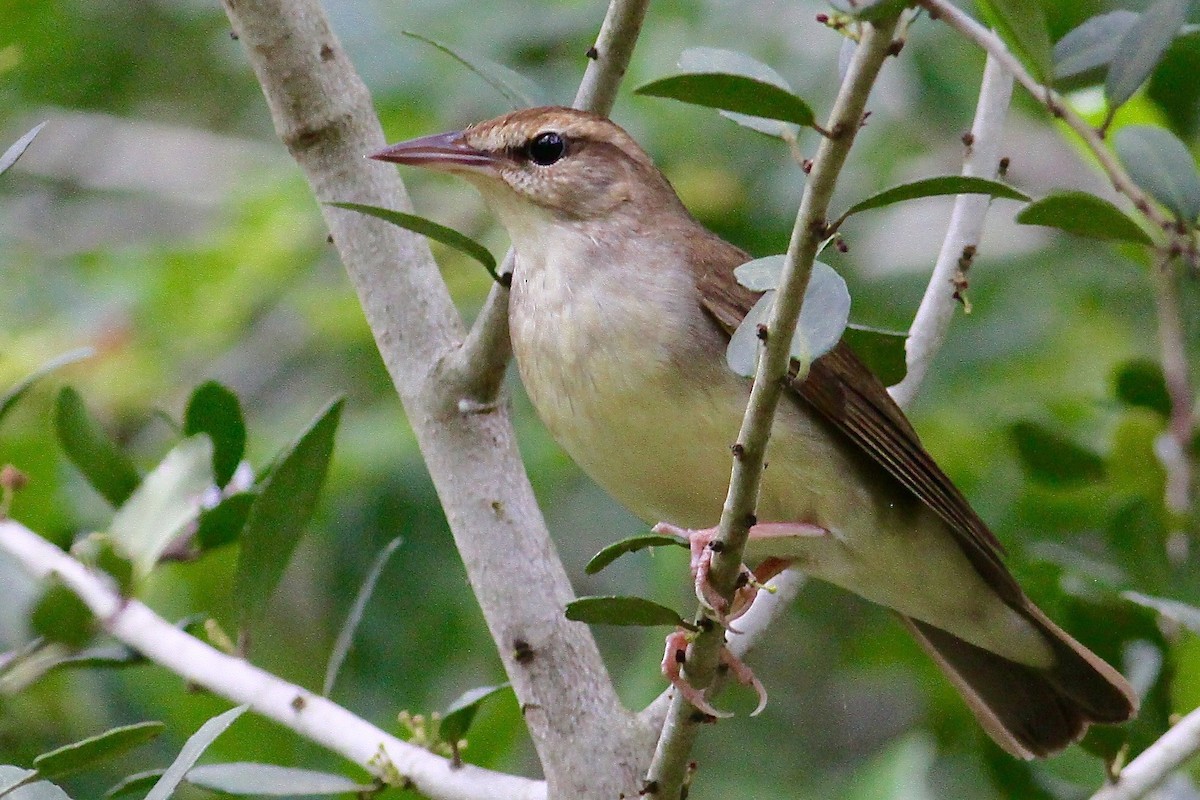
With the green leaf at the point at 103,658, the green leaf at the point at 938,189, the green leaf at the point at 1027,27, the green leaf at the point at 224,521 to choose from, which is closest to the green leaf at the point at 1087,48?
the green leaf at the point at 1027,27

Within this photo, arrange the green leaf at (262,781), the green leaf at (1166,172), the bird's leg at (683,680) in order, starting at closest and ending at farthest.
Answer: the bird's leg at (683,680) → the green leaf at (262,781) → the green leaf at (1166,172)

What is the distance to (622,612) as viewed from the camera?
2146 mm

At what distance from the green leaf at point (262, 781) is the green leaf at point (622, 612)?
0.61 meters

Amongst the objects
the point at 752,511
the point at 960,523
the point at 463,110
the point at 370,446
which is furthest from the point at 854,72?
the point at 463,110

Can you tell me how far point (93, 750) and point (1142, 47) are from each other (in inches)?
69.6

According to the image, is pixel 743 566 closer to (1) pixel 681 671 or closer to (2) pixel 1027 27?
(1) pixel 681 671

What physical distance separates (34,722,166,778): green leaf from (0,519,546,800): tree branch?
0.38 metres

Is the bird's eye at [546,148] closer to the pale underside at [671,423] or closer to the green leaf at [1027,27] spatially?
the pale underside at [671,423]

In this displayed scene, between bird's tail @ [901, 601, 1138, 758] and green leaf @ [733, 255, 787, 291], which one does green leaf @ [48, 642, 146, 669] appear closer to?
green leaf @ [733, 255, 787, 291]

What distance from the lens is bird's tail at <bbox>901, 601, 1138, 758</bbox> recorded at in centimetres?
324

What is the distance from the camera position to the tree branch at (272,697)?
8.33ft

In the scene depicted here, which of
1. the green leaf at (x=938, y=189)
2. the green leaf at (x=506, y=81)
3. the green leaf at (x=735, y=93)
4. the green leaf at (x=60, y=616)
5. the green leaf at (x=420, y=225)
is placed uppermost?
the green leaf at (x=735, y=93)

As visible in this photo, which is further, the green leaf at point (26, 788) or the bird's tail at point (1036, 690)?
the bird's tail at point (1036, 690)

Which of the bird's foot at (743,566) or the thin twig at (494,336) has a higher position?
the thin twig at (494,336)
